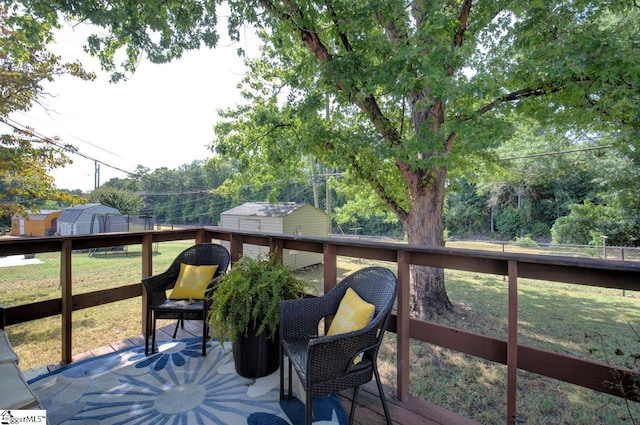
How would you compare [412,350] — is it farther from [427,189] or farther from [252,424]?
[252,424]

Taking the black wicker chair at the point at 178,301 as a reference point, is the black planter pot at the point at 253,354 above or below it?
below

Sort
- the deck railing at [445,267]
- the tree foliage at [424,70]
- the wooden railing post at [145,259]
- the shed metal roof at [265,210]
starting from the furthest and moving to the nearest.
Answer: the shed metal roof at [265,210] < the tree foliage at [424,70] < the wooden railing post at [145,259] < the deck railing at [445,267]

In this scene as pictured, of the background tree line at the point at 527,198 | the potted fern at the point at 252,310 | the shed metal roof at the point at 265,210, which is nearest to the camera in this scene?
the potted fern at the point at 252,310

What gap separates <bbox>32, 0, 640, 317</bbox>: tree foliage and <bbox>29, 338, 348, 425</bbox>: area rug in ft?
10.9

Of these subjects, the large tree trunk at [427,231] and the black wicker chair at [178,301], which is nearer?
the black wicker chair at [178,301]

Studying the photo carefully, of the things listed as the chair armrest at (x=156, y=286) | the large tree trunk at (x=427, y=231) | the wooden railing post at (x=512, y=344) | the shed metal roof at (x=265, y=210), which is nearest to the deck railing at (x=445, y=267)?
the wooden railing post at (x=512, y=344)

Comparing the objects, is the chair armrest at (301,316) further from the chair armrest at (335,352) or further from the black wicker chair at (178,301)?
the black wicker chair at (178,301)

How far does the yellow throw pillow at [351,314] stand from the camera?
1689 mm

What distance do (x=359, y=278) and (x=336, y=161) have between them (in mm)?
3406

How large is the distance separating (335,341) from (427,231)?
4019mm

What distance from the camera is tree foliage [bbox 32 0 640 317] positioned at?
3471mm

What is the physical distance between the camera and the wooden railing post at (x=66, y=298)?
2514 mm

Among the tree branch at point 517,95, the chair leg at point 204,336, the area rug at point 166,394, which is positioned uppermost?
the tree branch at point 517,95

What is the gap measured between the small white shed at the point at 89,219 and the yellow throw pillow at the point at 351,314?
17049mm
